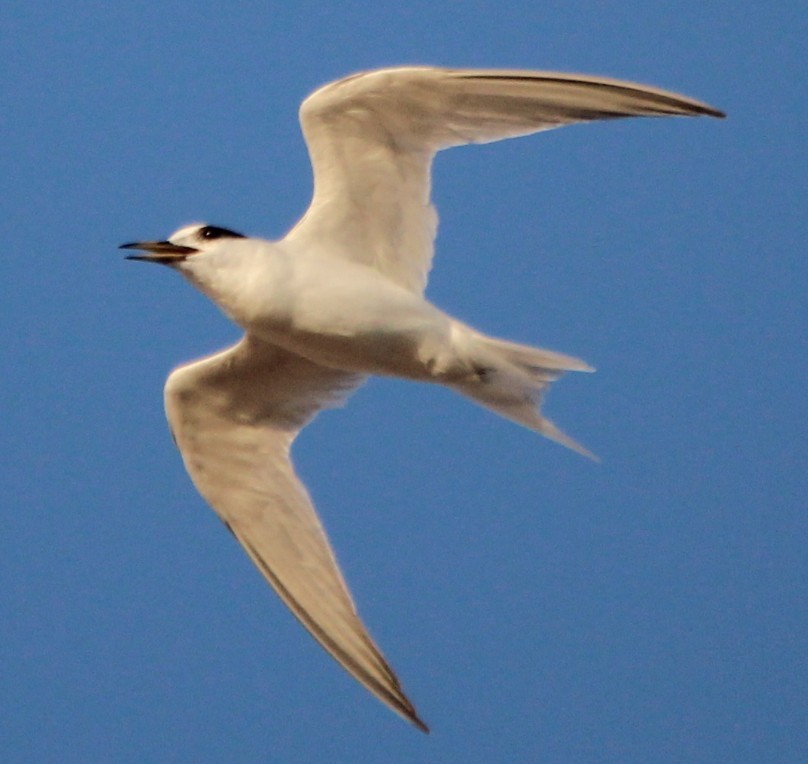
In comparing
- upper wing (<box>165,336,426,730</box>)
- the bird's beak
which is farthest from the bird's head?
upper wing (<box>165,336,426,730</box>)

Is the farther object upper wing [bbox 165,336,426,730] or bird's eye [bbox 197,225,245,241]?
upper wing [bbox 165,336,426,730]

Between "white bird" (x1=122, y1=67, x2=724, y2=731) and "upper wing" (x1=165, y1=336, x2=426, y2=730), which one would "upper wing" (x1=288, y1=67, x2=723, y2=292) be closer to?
"white bird" (x1=122, y1=67, x2=724, y2=731)

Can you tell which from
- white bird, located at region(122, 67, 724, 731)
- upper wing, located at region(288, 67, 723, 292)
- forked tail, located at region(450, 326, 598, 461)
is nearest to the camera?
upper wing, located at region(288, 67, 723, 292)

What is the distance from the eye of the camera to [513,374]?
3.66 m

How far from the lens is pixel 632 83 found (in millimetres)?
3311

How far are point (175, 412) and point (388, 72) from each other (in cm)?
99

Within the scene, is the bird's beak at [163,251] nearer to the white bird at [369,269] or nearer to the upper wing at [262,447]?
the white bird at [369,269]

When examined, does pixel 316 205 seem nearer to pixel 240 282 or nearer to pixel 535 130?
pixel 240 282

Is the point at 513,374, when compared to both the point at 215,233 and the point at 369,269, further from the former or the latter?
the point at 215,233

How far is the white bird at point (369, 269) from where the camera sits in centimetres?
354

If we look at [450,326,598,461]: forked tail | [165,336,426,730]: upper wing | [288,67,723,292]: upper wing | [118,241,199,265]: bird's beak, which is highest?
[288,67,723,292]: upper wing

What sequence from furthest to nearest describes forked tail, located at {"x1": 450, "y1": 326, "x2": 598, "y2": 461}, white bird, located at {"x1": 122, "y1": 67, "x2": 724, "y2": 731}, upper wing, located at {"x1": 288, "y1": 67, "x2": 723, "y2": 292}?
forked tail, located at {"x1": 450, "y1": 326, "x2": 598, "y2": 461} < white bird, located at {"x1": 122, "y1": 67, "x2": 724, "y2": 731} < upper wing, located at {"x1": 288, "y1": 67, "x2": 723, "y2": 292}

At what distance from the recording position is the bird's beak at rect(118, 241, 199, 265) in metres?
3.64

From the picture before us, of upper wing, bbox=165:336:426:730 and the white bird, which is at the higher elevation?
the white bird
